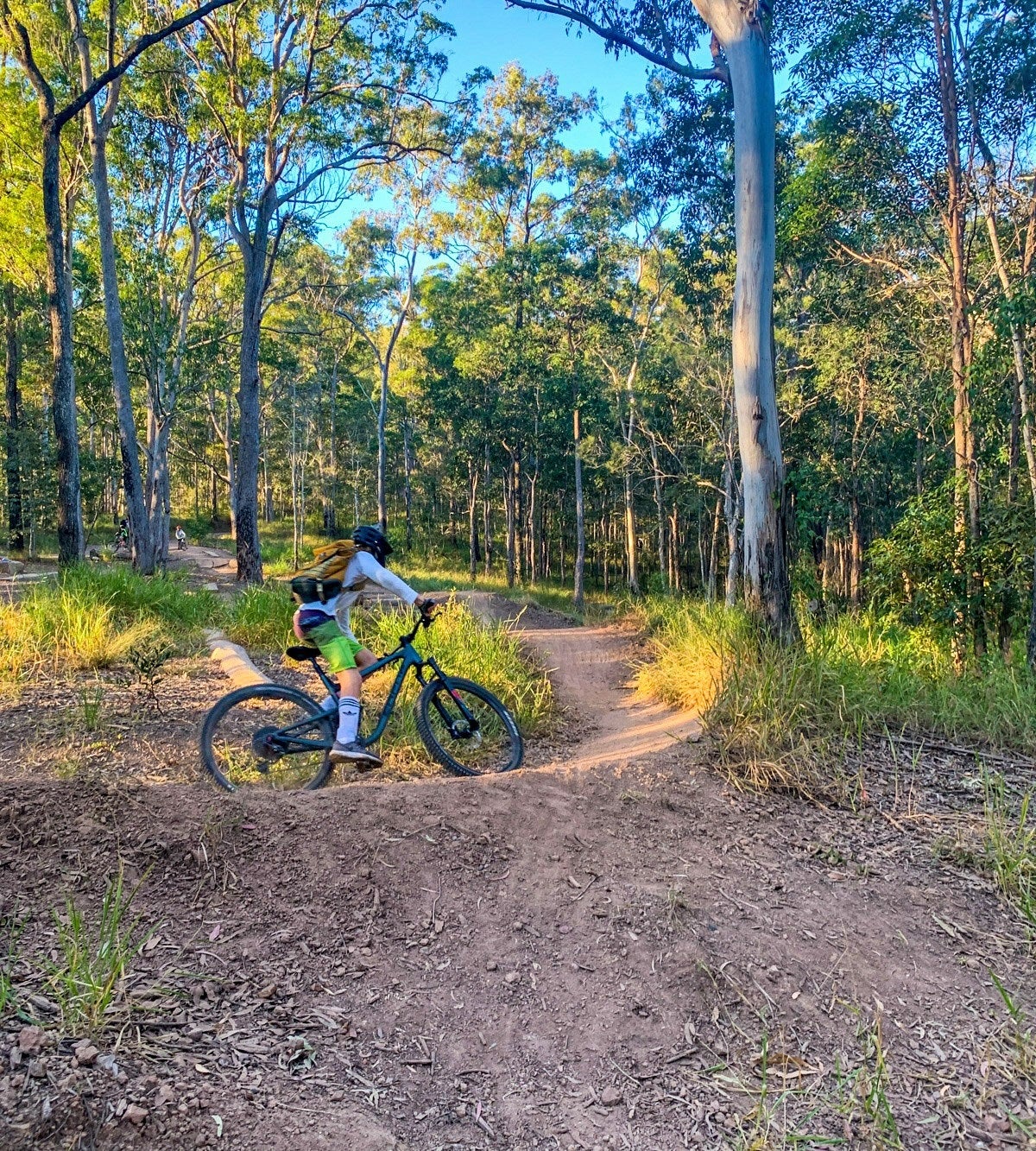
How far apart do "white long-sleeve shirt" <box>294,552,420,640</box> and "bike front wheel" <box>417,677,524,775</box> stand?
0.67m

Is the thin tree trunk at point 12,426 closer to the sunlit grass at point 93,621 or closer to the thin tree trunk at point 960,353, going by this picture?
the sunlit grass at point 93,621

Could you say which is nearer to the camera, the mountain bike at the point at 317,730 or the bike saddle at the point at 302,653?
the mountain bike at the point at 317,730

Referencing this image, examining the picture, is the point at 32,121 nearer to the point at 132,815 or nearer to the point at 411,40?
the point at 411,40

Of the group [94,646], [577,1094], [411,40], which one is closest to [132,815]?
[577,1094]

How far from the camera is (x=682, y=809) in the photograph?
151 inches

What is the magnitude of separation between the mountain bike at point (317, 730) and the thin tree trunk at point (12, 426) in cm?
2076

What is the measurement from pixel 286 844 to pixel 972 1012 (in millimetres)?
2766

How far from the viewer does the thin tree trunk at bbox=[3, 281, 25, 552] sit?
20344 millimetres

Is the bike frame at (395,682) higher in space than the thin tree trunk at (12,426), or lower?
lower

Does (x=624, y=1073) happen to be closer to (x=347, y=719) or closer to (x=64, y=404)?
(x=347, y=719)

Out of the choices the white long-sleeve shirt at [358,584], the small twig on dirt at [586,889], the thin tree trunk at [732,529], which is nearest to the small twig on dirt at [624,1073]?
the small twig on dirt at [586,889]

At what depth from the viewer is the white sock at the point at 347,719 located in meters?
4.04

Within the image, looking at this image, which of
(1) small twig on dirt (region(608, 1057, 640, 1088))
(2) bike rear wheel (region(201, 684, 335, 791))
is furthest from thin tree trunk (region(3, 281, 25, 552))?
(1) small twig on dirt (region(608, 1057, 640, 1088))

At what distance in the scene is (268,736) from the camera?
405 centimetres
